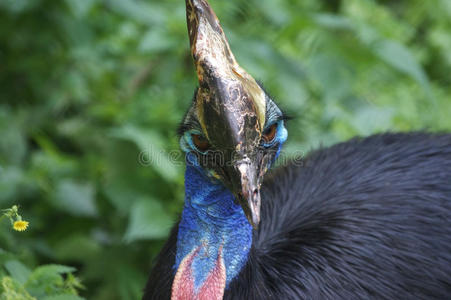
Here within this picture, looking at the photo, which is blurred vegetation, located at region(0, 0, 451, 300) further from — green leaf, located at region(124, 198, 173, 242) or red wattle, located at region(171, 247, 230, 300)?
red wattle, located at region(171, 247, 230, 300)

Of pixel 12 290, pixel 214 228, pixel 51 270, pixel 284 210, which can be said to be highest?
pixel 284 210

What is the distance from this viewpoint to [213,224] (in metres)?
2.00

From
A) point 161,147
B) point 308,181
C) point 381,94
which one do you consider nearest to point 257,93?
point 308,181

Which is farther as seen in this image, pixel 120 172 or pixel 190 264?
Answer: pixel 120 172

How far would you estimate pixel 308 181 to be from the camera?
2533 mm

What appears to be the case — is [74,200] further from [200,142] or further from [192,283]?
[200,142]

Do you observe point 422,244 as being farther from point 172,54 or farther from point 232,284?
point 172,54

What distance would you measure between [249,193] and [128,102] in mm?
2365

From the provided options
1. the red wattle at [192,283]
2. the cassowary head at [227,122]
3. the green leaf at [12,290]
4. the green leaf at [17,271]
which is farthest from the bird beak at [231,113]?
the green leaf at [17,271]

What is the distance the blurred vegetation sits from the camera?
3.24 m

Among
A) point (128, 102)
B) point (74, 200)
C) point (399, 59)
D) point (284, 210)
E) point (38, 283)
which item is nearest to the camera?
point (38, 283)

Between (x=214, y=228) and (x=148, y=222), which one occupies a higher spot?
(x=148, y=222)

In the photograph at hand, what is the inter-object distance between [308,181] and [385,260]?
469 mm

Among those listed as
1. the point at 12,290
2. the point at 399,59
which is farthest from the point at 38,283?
the point at 399,59
